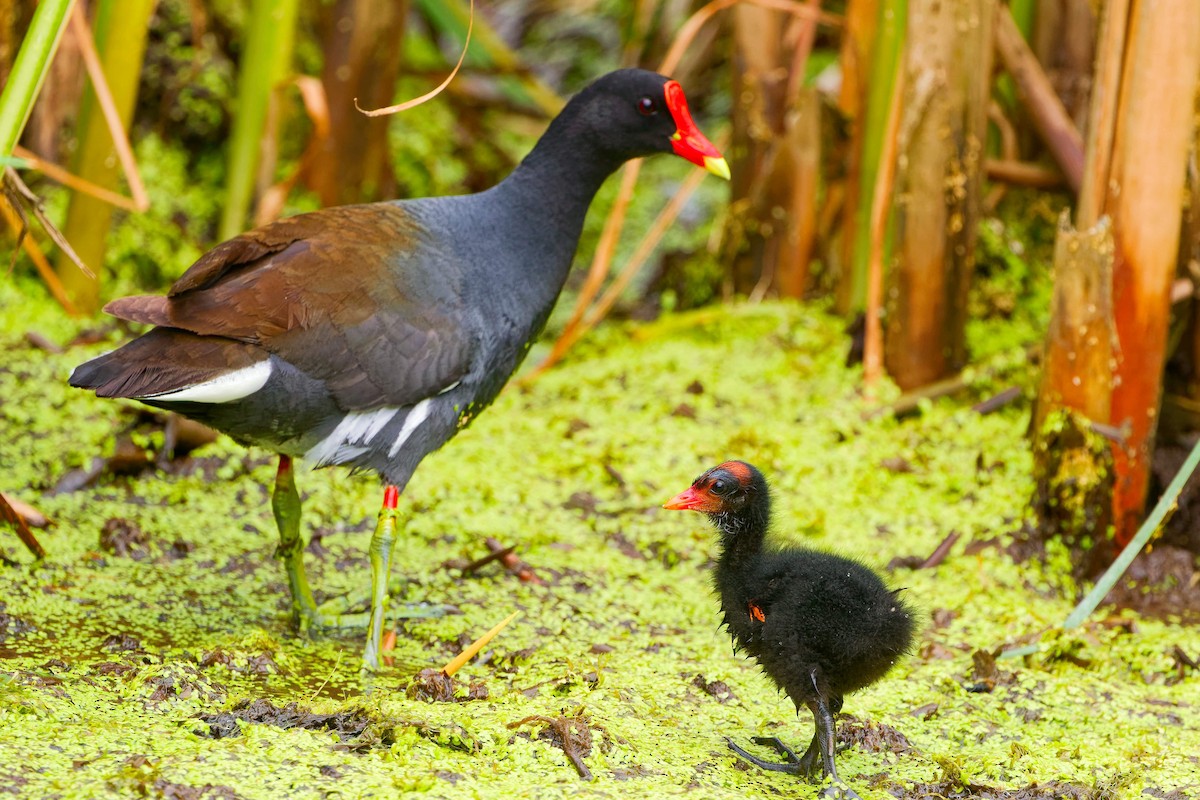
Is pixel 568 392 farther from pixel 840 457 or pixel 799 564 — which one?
pixel 799 564

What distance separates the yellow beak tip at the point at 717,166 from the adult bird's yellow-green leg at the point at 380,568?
1219 mm

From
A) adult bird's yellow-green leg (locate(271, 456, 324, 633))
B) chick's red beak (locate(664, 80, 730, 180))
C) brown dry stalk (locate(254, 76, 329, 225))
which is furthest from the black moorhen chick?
brown dry stalk (locate(254, 76, 329, 225))

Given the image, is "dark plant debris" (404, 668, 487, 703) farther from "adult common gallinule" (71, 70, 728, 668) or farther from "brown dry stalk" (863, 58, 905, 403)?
"brown dry stalk" (863, 58, 905, 403)

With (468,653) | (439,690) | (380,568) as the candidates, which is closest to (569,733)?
(439,690)

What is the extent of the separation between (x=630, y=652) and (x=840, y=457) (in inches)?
52.8

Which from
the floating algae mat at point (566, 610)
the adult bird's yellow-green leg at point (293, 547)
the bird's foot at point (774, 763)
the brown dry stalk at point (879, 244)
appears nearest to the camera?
the floating algae mat at point (566, 610)

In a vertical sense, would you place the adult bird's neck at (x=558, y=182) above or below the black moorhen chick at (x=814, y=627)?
above

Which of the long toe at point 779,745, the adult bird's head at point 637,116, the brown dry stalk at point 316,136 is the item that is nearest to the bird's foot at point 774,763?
the long toe at point 779,745

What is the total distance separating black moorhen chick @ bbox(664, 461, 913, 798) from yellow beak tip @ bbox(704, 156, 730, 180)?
116cm

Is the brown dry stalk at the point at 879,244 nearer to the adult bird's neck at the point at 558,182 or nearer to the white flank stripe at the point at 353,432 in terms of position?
the adult bird's neck at the point at 558,182

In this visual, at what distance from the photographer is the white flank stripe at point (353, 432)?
2951mm

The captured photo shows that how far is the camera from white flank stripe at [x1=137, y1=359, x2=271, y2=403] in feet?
8.74

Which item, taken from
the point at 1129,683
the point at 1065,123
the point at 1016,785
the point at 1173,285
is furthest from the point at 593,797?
the point at 1065,123

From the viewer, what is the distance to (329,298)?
2.88m
